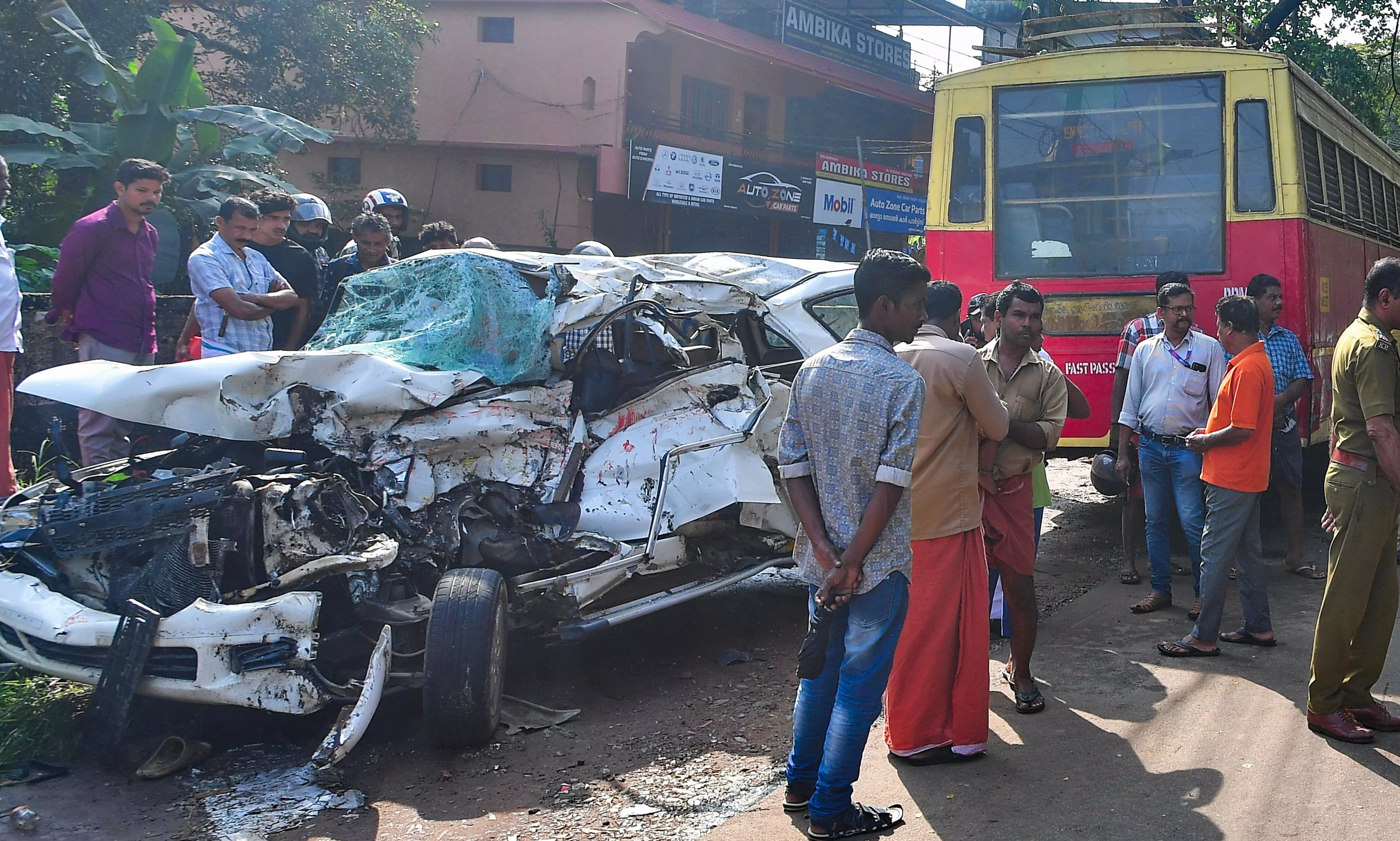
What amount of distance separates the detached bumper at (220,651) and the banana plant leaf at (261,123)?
7.14 meters

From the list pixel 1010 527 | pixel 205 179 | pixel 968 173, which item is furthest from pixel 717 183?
pixel 1010 527

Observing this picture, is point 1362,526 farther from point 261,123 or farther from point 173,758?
point 261,123

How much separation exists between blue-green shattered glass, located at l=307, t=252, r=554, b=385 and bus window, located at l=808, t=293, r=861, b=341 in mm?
1719

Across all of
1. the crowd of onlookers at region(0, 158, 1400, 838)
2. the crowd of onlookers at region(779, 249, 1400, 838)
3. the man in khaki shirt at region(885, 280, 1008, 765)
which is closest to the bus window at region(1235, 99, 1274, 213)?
the crowd of onlookers at region(0, 158, 1400, 838)

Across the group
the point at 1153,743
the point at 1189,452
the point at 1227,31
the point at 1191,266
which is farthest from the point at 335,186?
the point at 1153,743

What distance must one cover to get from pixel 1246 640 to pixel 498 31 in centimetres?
2070

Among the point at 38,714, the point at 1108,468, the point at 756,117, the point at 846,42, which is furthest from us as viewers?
the point at 846,42

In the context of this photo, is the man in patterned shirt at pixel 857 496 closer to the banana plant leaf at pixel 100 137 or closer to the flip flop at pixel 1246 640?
the flip flop at pixel 1246 640

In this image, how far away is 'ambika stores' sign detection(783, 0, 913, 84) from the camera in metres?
26.7

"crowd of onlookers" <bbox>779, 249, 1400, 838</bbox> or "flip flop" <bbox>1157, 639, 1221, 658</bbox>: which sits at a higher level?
"crowd of onlookers" <bbox>779, 249, 1400, 838</bbox>

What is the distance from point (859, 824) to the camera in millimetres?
3410

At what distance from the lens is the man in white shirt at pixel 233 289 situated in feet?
19.6

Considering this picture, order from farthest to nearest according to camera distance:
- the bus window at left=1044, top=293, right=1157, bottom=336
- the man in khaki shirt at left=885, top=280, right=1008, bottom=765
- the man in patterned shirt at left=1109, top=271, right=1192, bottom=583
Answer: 1. the bus window at left=1044, top=293, right=1157, bottom=336
2. the man in patterned shirt at left=1109, top=271, right=1192, bottom=583
3. the man in khaki shirt at left=885, top=280, right=1008, bottom=765

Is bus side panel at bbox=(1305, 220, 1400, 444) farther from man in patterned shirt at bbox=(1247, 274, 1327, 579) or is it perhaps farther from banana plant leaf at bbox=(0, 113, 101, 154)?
banana plant leaf at bbox=(0, 113, 101, 154)
